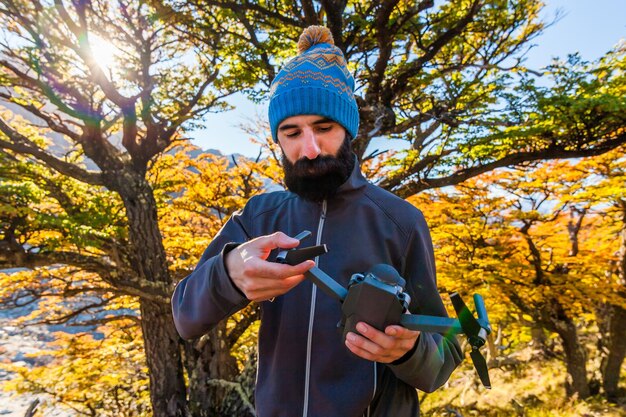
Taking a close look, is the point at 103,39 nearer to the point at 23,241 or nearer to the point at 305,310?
the point at 23,241

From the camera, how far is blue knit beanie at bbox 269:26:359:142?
5.11 ft

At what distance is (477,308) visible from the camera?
0.95 m

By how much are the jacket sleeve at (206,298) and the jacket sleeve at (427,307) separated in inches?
22.7

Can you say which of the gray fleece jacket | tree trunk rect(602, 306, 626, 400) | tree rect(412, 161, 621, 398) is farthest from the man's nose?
tree trunk rect(602, 306, 626, 400)

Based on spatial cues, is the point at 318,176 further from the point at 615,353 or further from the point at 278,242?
the point at 615,353

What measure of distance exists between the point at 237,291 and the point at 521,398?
13.9 m

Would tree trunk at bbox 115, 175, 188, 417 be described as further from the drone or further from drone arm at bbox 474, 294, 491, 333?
drone arm at bbox 474, 294, 491, 333

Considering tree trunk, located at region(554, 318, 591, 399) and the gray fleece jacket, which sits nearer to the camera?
the gray fleece jacket

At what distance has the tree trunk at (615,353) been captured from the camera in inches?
381

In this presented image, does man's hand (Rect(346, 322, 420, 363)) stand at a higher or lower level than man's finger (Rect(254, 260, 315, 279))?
lower

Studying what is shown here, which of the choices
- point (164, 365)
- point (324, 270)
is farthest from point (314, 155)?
point (164, 365)

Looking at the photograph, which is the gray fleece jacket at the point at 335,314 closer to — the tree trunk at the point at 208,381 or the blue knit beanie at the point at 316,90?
the blue knit beanie at the point at 316,90

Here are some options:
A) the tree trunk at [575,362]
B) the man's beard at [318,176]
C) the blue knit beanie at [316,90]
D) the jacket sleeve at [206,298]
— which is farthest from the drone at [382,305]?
the tree trunk at [575,362]

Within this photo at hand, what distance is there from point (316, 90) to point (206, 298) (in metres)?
1.03
